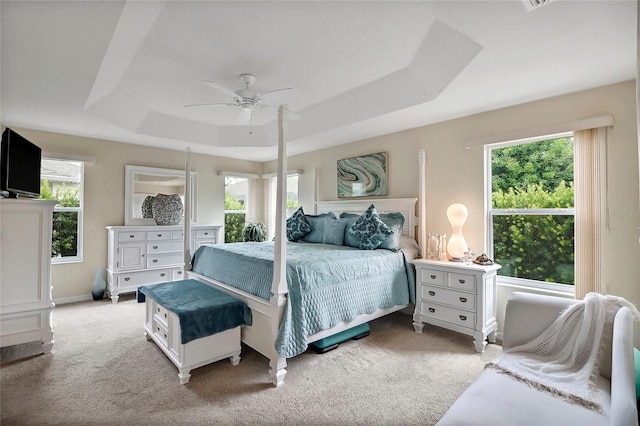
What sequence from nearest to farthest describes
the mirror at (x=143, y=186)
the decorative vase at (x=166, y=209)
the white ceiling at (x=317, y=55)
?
the white ceiling at (x=317, y=55) → the mirror at (x=143, y=186) → the decorative vase at (x=166, y=209)

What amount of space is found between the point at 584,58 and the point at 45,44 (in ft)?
12.5

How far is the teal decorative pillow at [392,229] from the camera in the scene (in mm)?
3439

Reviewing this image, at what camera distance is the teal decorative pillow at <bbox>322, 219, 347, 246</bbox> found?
12.8 feet

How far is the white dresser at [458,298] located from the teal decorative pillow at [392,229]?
1.02ft

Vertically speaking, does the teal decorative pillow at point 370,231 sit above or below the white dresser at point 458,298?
above

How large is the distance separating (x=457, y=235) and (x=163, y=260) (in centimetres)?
413

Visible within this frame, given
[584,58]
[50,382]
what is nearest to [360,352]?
[50,382]

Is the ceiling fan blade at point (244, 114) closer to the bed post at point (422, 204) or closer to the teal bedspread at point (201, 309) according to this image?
the teal bedspread at point (201, 309)

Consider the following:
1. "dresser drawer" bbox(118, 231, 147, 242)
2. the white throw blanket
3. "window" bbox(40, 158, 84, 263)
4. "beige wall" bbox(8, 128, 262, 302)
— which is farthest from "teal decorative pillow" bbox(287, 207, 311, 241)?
"window" bbox(40, 158, 84, 263)

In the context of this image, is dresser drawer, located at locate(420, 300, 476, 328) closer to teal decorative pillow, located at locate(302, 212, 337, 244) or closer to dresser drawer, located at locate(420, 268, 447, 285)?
dresser drawer, located at locate(420, 268, 447, 285)

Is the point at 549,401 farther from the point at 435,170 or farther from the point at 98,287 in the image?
the point at 98,287

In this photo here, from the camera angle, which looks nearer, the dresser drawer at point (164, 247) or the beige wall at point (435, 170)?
the beige wall at point (435, 170)

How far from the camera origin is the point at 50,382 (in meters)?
2.22

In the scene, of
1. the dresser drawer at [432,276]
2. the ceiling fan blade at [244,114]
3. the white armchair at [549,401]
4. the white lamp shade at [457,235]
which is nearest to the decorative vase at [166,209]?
the ceiling fan blade at [244,114]
